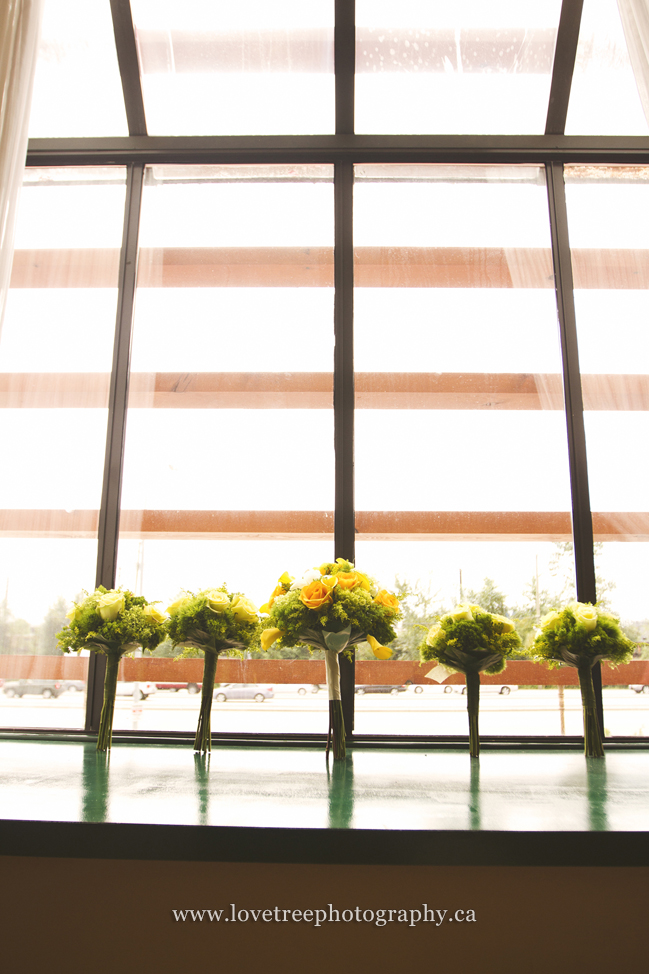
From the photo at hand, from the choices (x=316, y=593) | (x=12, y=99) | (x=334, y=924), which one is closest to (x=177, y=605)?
(x=316, y=593)

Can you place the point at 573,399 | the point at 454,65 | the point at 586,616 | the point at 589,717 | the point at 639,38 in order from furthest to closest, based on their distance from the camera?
1. the point at 454,65
2. the point at 573,399
3. the point at 639,38
4. the point at 589,717
5. the point at 586,616

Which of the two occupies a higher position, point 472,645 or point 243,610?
point 243,610

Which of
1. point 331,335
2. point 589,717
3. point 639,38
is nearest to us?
point 589,717

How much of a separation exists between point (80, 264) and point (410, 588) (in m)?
2.21

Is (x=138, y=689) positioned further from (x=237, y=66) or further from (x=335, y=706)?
(x=237, y=66)

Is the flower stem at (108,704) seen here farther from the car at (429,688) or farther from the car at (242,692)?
the car at (429,688)

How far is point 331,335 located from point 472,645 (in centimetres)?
153

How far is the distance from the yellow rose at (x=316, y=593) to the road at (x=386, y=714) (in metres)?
0.76

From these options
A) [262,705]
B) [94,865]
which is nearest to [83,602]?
[262,705]

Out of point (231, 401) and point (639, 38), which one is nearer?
point (639, 38)

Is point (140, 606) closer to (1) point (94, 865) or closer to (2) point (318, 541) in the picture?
(2) point (318, 541)

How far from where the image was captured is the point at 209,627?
2.02 meters

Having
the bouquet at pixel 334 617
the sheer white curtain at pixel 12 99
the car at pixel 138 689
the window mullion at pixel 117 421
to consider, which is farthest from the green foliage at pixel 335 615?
the sheer white curtain at pixel 12 99

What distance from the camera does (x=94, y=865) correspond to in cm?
131
